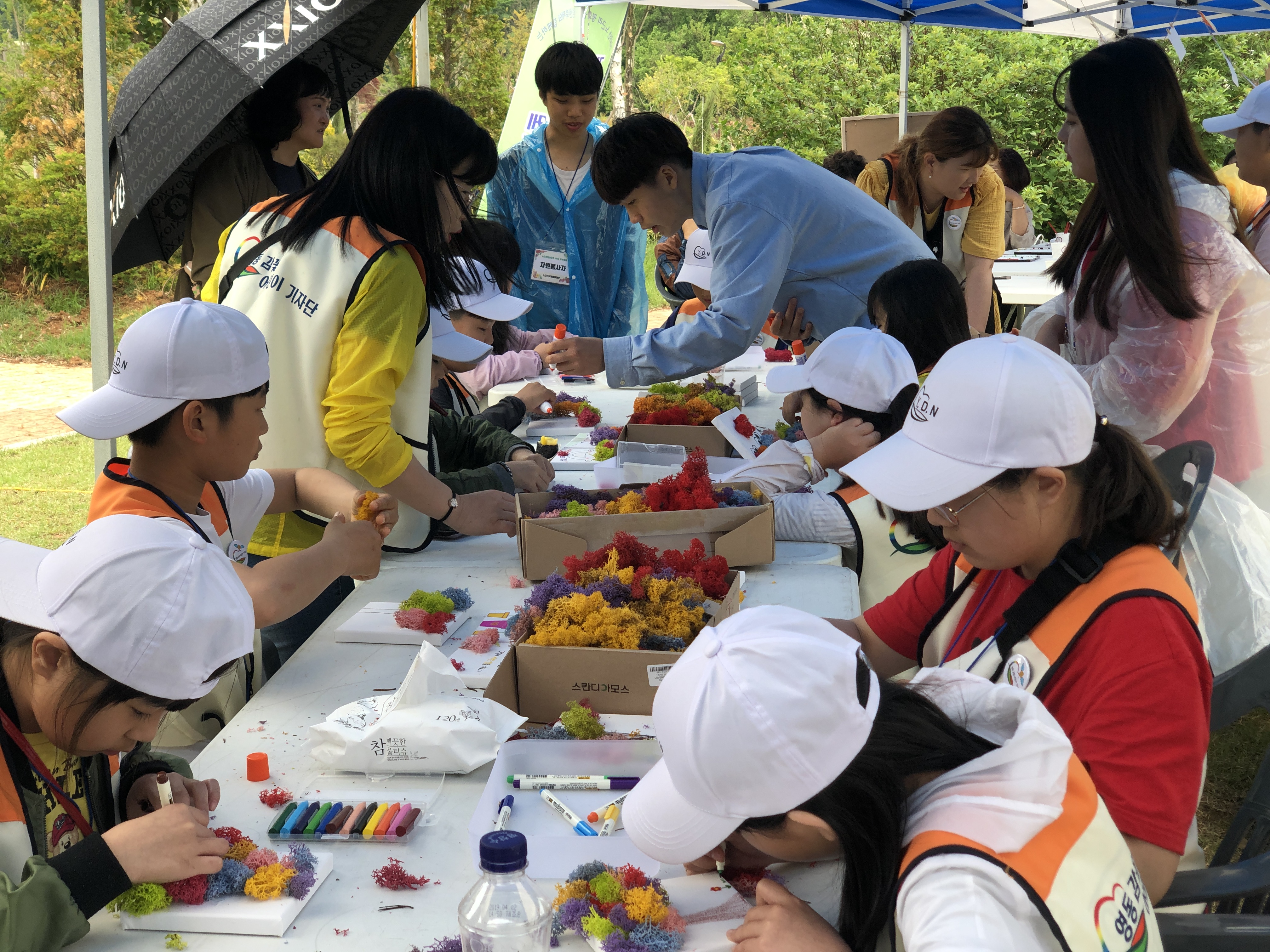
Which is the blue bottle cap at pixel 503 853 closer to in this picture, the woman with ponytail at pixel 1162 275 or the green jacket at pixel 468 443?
the woman with ponytail at pixel 1162 275

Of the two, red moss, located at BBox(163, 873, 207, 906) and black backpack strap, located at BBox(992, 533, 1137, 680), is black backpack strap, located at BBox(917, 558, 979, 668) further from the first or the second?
red moss, located at BBox(163, 873, 207, 906)

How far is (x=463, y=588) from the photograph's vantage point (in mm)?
2432

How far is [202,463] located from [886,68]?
16.4m

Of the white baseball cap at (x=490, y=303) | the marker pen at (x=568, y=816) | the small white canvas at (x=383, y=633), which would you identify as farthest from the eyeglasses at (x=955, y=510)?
the white baseball cap at (x=490, y=303)

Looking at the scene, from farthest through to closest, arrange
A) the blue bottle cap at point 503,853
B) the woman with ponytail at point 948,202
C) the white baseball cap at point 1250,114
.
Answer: the woman with ponytail at point 948,202, the white baseball cap at point 1250,114, the blue bottle cap at point 503,853

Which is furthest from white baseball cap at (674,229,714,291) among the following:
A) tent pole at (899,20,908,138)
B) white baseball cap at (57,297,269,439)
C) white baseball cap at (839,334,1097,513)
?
tent pole at (899,20,908,138)

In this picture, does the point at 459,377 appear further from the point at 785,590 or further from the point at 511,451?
the point at 785,590

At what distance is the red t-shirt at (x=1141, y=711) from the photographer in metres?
1.31

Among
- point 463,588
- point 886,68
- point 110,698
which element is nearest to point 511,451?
point 463,588

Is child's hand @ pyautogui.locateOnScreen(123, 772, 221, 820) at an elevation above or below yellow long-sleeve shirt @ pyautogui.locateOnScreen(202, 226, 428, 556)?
below

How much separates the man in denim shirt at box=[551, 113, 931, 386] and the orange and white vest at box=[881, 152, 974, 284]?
6.46 ft

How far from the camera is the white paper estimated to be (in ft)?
5.29

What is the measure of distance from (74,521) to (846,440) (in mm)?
5178

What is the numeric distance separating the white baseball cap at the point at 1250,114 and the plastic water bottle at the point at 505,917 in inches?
131
